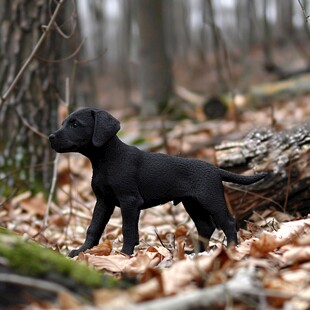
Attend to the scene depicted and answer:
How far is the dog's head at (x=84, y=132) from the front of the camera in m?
3.52

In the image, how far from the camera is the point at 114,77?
45.3 m

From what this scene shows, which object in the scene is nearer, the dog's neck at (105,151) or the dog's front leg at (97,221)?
the dog's neck at (105,151)

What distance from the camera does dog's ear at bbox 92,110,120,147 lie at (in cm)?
351

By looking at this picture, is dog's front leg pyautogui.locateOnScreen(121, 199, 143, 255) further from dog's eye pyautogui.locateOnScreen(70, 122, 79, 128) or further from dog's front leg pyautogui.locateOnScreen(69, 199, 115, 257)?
dog's eye pyautogui.locateOnScreen(70, 122, 79, 128)

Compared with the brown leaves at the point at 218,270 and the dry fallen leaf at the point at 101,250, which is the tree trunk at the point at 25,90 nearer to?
the dry fallen leaf at the point at 101,250

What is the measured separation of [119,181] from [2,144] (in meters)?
3.63

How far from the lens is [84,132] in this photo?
3549 mm

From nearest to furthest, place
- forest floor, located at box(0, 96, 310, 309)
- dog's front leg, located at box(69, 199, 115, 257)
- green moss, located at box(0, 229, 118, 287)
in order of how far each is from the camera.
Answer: forest floor, located at box(0, 96, 310, 309), green moss, located at box(0, 229, 118, 287), dog's front leg, located at box(69, 199, 115, 257)

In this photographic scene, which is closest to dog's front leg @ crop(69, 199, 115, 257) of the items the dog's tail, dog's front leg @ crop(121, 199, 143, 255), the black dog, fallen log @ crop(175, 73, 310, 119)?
the black dog

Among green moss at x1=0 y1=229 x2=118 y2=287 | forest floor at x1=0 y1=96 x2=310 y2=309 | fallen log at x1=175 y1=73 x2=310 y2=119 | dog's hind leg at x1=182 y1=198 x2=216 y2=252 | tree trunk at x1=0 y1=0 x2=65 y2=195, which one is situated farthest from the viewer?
fallen log at x1=175 y1=73 x2=310 y2=119

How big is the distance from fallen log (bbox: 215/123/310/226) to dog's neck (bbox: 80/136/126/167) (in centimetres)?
157

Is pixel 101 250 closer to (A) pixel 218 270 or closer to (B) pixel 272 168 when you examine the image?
(A) pixel 218 270

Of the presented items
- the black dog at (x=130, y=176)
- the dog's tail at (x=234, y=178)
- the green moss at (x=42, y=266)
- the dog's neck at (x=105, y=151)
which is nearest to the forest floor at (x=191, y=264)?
the green moss at (x=42, y=266)

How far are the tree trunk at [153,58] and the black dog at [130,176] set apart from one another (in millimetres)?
10557
